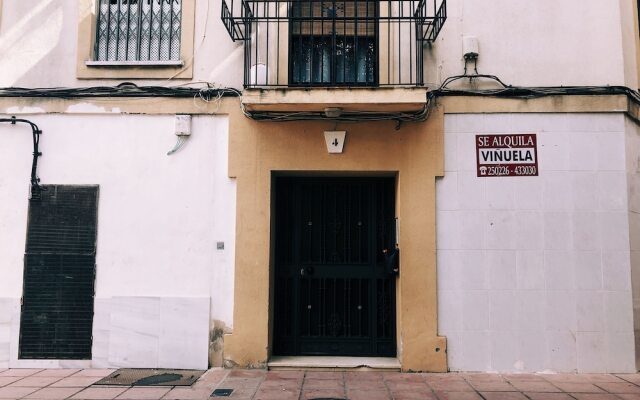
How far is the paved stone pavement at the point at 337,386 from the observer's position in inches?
215

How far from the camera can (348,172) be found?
6.75 m

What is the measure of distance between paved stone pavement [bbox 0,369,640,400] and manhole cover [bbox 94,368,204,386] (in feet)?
0.44

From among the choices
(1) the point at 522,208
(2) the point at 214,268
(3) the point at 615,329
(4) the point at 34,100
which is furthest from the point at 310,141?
(3) the point at 615,329

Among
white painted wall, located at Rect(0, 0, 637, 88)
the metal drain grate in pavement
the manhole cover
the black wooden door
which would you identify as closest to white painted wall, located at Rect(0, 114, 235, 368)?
the manhole cover

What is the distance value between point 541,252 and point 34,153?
21.8 ft

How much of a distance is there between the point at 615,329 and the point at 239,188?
4997mm

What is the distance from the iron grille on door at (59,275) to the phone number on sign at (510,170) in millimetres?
5107

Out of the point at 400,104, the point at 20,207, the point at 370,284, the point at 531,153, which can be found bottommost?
the point at 370,284

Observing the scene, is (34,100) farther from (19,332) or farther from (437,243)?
(437,243)

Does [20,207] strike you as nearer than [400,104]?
No

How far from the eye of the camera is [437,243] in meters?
6.55

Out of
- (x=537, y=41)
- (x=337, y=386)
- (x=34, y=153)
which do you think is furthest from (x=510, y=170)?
(x=34, y=153)

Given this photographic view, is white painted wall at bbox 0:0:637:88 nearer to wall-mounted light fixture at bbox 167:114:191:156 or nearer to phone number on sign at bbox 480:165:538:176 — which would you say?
wall-mounted light fixture at bbox 167:114:191:156

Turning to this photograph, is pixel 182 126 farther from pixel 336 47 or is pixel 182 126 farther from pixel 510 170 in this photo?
pixel 510 170
